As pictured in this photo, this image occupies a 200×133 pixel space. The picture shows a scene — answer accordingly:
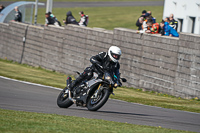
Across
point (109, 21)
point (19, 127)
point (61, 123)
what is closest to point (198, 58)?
point (61, 123)

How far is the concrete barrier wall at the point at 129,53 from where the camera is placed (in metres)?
15.3

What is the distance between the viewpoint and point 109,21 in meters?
42.8

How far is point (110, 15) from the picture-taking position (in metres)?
46.7

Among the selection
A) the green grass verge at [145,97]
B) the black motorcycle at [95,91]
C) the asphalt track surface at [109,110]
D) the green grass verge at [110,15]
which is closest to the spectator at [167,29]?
the green grass verge at [145,97]

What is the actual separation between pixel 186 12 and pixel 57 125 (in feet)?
60.8

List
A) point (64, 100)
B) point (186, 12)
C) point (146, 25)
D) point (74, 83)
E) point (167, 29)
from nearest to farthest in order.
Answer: point (74, 83) → point (64, 100) → point (167, 29) → point (146, 25) → point (186, 12)

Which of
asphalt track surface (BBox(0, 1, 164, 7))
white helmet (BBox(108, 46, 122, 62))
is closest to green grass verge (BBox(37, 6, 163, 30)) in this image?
asphalt track surface (BBox(0, 1, 164, 7))

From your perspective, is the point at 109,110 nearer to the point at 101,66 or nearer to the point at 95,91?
the point at 95,91

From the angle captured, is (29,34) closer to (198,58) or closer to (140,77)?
(140,77)

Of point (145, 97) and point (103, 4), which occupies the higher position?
point (103, 4)

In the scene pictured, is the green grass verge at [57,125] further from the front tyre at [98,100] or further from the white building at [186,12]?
the white building at [186,12]

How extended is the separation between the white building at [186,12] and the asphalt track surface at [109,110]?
12035 mm

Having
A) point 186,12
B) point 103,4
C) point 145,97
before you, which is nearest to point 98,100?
point 145,97

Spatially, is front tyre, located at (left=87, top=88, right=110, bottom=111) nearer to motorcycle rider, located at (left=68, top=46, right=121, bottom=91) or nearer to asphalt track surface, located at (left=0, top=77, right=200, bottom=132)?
asphalt track surface, located at (left=0, top=77, right=200, bottom=132)
